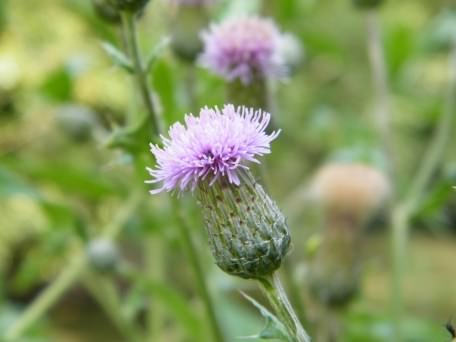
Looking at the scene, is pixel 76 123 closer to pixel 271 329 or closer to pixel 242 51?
pixel 242 51

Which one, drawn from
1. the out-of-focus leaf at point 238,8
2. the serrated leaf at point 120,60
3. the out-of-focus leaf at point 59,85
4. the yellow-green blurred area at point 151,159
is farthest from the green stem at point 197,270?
the out-of-focus leaf at point 59,85

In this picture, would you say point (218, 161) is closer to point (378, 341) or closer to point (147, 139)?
point (147, 139)

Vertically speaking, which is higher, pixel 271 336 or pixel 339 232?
pixel 339 232

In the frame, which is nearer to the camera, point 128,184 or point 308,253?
point 308,253

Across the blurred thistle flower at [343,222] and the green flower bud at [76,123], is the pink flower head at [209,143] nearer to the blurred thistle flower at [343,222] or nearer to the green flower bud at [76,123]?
the blurred thistle flower at [343,222]

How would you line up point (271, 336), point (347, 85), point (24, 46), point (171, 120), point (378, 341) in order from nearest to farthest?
point (271, 336), point (171, 120), point (378, 341), point (24, 46), point (347, 85)

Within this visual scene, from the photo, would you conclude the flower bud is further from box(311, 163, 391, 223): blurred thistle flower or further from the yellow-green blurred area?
box(311, 163, 391, 223): blurred thistle flower

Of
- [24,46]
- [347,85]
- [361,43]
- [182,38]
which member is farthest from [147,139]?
[361,43]
